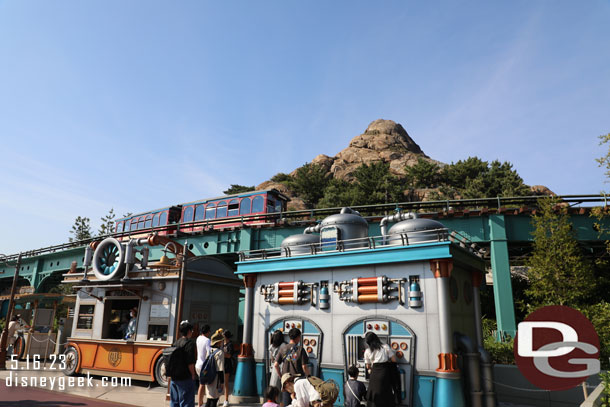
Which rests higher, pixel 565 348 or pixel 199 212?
pixel 199 212

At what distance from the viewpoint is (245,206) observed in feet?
93.0

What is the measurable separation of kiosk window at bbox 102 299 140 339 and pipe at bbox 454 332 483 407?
486 inches

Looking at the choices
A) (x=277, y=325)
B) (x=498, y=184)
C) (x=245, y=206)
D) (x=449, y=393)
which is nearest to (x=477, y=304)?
(x=449, y=393)

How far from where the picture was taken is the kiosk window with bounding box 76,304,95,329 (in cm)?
1603

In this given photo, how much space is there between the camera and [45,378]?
49.0 feet

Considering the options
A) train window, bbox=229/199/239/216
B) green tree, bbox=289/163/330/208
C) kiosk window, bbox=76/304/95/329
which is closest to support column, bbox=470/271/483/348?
kiosk window, bbox=76/304/95/329

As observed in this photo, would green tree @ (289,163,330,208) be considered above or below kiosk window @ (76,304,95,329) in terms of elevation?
above

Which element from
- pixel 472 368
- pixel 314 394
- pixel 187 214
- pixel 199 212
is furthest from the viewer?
pixel 187 214

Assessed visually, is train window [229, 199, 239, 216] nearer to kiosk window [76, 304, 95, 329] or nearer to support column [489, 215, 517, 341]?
kiosk window [76, 304, 95, 329]

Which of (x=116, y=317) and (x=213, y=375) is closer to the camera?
(x=213, y=375)

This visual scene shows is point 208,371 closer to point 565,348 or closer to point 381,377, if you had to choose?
point 381,377

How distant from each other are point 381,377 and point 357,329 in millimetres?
3312

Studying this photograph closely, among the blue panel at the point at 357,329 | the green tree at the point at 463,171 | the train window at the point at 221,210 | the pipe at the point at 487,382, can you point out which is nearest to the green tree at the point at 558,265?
the pipe at the point at 487,382

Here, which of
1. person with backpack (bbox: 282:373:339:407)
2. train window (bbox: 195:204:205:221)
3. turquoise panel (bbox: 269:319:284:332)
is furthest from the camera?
train window (bbox: 195:204:205:221)
